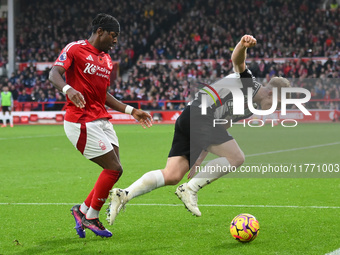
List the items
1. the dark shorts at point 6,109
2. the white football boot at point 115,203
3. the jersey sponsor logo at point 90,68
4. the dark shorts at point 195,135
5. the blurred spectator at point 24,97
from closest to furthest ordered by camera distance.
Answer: the white football boot at point 115,203 → the jersey sponsor logo at point 90,68 → the dark shorts at point 195,135 → the dark shorts at point 6,109 → the blurred spectator at point 24,97

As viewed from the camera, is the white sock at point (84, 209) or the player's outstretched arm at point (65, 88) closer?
the player's outstretched arm at point (65, 88)

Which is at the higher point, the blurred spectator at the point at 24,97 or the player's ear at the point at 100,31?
the player's ear at the point at 100,31

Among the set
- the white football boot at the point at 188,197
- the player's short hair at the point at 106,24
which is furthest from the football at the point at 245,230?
the player's short hair at the point at 106,24

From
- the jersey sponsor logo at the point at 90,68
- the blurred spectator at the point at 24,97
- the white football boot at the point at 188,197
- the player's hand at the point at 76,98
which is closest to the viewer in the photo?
the player's hand at the point at 76,98

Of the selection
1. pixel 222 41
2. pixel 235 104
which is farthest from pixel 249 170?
pixel 222 41

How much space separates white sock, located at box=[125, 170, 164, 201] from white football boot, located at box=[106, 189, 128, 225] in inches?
5.3

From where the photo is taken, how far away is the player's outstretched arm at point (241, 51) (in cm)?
572

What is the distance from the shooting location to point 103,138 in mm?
6062

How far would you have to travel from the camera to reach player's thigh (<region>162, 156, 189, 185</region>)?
6266 millimetres

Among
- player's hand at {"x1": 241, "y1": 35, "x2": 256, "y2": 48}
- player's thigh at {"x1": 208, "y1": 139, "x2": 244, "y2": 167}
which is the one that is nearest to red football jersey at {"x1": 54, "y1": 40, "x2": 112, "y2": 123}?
player's thigh at {"x1": 208, "y1": 139, "x2": 244, "y2": 167}

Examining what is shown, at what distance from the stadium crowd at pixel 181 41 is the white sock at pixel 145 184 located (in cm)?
2332

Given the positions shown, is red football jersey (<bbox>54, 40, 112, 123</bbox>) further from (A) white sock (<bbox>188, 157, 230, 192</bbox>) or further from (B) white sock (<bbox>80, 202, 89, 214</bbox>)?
(A) white sock (<bbox>188, 157, 230, 192</bbox>)

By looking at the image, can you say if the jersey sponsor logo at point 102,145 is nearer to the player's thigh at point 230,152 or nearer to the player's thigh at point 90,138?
the player's thigh at point 90,138

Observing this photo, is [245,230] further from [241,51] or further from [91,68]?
[91,68]
